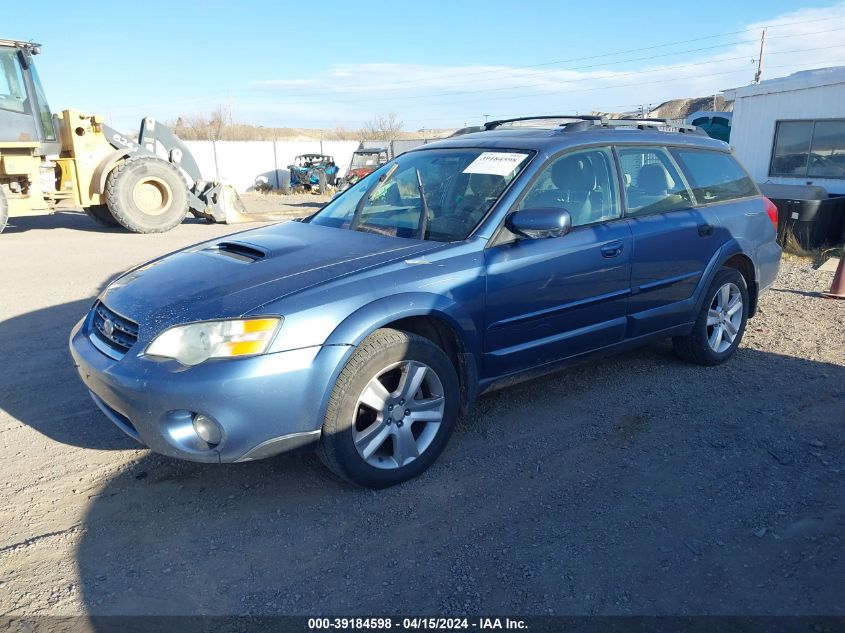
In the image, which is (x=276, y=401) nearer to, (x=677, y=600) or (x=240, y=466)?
(x=240, y=466)

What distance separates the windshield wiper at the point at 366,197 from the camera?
413 cm

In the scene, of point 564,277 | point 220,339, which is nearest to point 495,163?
point 564,277


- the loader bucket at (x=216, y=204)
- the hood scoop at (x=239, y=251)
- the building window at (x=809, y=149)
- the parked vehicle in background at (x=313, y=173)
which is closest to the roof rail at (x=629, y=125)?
the hood scoop at (x=239, y=251)

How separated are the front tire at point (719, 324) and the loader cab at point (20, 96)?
11677mm

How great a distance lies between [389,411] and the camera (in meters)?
3.21

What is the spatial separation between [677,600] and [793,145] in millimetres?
12899

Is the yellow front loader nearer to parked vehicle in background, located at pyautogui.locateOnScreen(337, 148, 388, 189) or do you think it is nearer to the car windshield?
parked vehicle in background, located at pyautogui.locateOnScreen(337, 148, 388, 189)

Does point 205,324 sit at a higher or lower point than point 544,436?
higher

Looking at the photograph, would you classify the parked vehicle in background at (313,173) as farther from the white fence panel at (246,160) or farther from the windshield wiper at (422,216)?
the windshield wiper at (422,216)

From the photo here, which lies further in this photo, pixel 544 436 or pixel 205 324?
pixel 544 436

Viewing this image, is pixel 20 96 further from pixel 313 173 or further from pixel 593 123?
pixel 313 173

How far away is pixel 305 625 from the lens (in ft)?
7.88

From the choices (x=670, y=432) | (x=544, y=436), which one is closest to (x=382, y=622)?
(x=544, y=436)

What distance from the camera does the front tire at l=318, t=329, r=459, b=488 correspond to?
3.01 m
